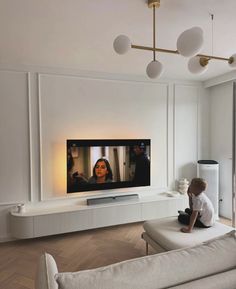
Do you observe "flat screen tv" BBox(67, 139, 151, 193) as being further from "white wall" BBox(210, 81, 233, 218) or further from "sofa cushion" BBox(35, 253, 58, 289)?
"sofa cushion" BBox(35, 253, 58, 289)

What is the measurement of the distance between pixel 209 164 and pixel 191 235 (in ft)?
6.22

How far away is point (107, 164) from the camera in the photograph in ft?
12.2

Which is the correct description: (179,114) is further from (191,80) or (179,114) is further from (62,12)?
(62,12)

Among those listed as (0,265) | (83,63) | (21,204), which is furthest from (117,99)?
(0,265)

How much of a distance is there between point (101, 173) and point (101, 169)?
6cm

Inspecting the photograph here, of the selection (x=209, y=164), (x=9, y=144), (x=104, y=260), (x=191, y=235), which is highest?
(x=9, y=144)

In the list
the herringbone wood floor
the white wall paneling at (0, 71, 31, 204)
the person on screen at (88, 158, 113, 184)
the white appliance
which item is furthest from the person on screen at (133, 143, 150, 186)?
the white wall paneling at (0, 71, 31, 204)

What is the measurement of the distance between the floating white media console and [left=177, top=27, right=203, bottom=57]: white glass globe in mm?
2588

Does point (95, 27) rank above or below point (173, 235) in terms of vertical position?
above

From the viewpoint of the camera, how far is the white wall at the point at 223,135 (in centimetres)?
405

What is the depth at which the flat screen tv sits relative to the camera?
352 centimetres

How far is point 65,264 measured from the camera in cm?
266

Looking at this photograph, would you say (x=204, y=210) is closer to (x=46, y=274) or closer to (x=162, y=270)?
(x=162, y=270)

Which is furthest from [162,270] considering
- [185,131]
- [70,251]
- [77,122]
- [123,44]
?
[185,131]
